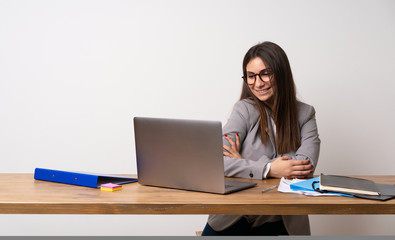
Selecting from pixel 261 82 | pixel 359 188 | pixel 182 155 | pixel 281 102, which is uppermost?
pixel 261 82

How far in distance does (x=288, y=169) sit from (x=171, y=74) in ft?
5.76

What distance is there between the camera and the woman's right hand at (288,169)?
76.9 inches

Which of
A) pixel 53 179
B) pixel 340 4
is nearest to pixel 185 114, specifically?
pixel 340 4

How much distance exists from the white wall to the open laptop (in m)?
1.78

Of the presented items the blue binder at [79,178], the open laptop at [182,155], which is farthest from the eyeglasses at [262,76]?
the blue binder at [79,178]

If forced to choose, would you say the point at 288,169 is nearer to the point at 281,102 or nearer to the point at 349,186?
the point at 349,186

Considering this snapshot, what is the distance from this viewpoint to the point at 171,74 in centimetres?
351

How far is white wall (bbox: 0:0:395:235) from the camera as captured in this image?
135 inches

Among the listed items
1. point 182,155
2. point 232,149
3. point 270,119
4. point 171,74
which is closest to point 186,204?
point 182,155

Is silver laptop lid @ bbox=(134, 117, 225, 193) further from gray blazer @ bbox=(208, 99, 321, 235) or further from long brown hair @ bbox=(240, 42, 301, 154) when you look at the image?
long brown hair @ bbox=(240, 42, 301, 154)

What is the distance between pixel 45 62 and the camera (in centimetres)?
357

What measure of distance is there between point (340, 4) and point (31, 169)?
2.71 m

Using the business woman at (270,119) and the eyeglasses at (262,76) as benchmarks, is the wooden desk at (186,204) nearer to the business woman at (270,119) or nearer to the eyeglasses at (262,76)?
the business woman at (270,119)

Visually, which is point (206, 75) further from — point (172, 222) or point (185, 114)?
point (172, 222)
